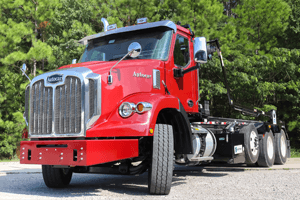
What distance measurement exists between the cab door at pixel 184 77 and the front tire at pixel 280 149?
197 inches

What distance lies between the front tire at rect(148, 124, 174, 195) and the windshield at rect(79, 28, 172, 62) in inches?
61.8

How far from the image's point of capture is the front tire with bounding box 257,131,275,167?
9987 mm

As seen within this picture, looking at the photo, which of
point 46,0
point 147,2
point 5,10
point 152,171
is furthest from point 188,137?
point 5,10

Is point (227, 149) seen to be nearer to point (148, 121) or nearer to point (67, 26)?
point (148, 121)

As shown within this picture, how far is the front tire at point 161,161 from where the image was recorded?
5.65m

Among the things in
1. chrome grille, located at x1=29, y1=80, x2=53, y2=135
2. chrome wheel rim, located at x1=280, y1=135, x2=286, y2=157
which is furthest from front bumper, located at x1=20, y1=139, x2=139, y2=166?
chrome wheel rim, located at x1=280, y1=135, x2=286, y2=157

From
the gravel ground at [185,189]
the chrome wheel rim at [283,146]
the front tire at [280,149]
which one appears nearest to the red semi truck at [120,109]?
the gravel ground at [185,189]

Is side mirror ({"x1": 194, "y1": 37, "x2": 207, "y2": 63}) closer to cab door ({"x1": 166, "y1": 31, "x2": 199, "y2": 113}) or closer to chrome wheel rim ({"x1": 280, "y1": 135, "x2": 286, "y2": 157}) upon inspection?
cab door ({"x1": 166, "y1": 31, "x2": 199, "y2": 113})

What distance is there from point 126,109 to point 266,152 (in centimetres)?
604

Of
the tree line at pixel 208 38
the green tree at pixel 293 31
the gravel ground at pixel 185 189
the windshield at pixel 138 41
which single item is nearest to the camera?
the gravel ground at pixel 185 189

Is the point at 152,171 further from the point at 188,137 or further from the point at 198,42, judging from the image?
the point at 198,42

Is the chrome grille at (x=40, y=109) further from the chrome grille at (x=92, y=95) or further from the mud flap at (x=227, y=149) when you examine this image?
the mud flap at (x=227, y=149)

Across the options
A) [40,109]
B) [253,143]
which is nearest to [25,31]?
[253,143]

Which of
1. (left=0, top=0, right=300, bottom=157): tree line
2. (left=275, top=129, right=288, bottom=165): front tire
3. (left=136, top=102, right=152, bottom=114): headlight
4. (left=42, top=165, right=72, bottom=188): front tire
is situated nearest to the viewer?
(left=136, top=102, right=152, bottom=114): headlight
